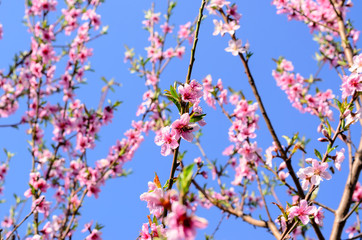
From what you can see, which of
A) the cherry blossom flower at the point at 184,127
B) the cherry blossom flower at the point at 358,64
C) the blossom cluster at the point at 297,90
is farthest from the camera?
the blossom cluster at the point at 297,90

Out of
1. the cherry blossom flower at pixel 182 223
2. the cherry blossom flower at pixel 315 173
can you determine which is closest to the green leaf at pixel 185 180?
the cherry blossom flower at pixel 182 223

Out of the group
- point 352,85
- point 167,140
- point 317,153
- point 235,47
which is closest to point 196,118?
point 167,140

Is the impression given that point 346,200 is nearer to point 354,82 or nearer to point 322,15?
point 354,82

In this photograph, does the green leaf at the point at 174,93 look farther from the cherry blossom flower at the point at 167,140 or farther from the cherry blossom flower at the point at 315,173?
the cherry blossom flower at the point at 315,173

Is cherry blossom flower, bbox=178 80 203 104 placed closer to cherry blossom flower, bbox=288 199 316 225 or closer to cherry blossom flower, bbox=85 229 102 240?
cherry blossom flower, bbox=288 199 316 225

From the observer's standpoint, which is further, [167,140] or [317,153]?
[317,153]

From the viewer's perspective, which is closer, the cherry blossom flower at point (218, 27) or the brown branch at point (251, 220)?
the brown branch at point (251, 220)

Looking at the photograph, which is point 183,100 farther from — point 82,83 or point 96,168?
point 82,83

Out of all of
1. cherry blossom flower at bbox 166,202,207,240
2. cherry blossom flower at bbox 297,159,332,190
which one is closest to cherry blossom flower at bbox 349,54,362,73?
cherry blossom flower at bbox 297,159,332,190

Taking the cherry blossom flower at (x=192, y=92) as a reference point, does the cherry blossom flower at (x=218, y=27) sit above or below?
above

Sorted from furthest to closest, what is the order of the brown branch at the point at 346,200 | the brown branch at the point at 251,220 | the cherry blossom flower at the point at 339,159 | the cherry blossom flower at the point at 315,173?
the brown branch at the point at 251,220, the brown branch at the point at 346,200, the cherry blossom flower at the point at 339,159, the cherry blossom flower at the point at 315,173

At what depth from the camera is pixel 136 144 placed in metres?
4.88

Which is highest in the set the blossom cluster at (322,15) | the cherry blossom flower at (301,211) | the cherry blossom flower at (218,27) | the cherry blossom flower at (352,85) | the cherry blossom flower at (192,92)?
the blossom cluster at (322,15)

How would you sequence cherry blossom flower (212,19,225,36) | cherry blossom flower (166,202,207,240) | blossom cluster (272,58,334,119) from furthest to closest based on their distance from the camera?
blossom cluster (272,58,334,119), cherry blossom flower (212,19,225,36), cherry blossom flower (166,202,207,240)
